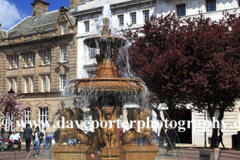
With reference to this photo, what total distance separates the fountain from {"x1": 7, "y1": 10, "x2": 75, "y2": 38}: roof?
1161 inches

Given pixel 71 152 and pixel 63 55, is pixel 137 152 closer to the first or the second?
pixel 71 152

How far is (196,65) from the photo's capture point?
68.6 ft

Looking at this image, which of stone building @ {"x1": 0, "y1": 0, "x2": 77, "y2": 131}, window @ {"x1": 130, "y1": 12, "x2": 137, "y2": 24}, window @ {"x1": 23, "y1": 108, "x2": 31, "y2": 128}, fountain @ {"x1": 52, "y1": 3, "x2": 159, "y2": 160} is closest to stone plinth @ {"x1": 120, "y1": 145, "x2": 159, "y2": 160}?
fountain @ {"x1": 52, "y1": 3, "x2": 159, "y2": 160}

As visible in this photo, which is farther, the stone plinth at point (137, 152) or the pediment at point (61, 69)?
the pediment at point (61, 69)

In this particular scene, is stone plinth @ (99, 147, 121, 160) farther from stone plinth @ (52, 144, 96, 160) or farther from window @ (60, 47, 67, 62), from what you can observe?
window @ (60, 47, 67, 62)

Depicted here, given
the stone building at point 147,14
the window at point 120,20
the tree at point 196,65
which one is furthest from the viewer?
the window at point 120,20

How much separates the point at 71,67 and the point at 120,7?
8.91m

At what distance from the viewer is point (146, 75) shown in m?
21.8

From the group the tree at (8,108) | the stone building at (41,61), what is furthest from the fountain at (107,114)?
the stone building at (41,61)

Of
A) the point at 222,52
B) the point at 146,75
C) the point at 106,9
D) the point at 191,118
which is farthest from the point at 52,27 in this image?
the point at 106,9

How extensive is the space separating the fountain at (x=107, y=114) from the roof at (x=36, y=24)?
2948 centimetres

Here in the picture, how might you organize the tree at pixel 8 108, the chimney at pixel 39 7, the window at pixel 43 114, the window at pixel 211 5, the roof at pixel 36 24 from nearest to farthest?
the window at pixel 211 5 < the tree at pixel 8 108 < the window at pixel 43 114 < the roof at pixel 36 24 < the chimney at pixel 39 7

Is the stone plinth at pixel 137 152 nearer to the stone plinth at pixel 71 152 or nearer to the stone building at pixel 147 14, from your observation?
the stone plinth at pixel 71 152

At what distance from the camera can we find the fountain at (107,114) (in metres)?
11.7
